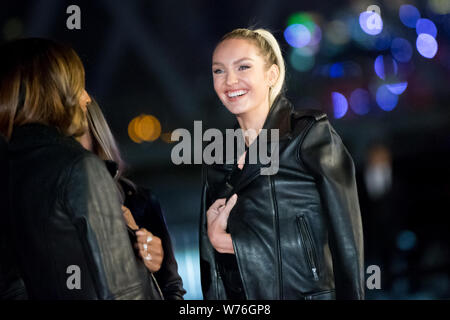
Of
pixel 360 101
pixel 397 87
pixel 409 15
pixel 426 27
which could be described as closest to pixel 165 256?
pixel 360 101

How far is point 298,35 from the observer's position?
21734mm

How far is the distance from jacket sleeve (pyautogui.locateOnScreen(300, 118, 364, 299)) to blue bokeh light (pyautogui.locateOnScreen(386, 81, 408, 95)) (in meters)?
21.8

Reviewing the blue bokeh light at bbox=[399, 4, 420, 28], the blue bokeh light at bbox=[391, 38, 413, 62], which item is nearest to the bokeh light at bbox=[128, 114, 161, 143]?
the blue bokeh light at bbox=[391, 38, 413, 62]

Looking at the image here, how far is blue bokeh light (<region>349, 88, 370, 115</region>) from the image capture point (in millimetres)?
21391

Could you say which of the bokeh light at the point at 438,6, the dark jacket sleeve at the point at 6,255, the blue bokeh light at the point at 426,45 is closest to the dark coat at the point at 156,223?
the dark jacket sleeve at the point at 6,255

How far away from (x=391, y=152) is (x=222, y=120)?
21.8 feet

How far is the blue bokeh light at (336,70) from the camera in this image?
23.2 metres

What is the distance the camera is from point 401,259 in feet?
25.6

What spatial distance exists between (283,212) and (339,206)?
0.78 feet

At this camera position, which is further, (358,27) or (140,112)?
(140,112)

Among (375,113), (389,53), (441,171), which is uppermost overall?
(389,53)
